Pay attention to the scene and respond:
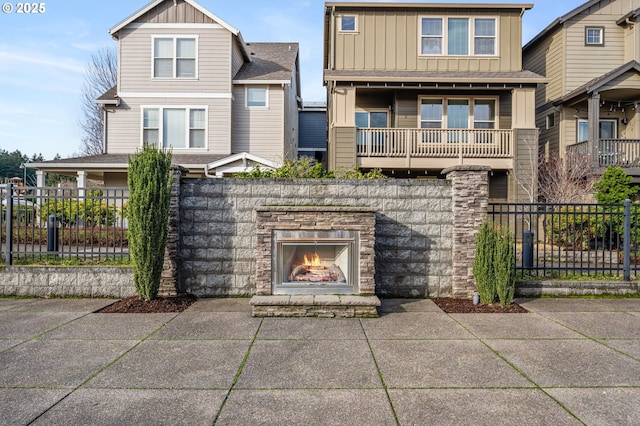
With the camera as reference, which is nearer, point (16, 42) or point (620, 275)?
point (620, 275)

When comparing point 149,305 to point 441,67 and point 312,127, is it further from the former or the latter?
point 312,127

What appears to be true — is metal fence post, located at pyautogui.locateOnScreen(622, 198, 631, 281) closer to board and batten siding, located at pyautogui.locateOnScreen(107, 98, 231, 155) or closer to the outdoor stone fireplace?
the outdoor stone fireplace

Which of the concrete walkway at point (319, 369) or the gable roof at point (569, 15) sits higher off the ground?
the gable roof at point (569, 15)

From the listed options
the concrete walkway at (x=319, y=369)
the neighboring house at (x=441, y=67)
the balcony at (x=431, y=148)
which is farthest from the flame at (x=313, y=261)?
the neighboring house at (x=441, y=67)

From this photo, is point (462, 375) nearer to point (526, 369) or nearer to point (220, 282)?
point (526, 369)

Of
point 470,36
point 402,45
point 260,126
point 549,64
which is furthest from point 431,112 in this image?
point 260,126

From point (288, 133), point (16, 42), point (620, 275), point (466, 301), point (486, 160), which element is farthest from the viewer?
point (288, 133)

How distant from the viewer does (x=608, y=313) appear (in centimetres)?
600

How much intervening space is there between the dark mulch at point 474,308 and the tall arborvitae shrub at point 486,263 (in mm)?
160

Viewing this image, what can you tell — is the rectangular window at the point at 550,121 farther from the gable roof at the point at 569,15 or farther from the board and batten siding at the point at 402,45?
the gable roof at the point at 569,15

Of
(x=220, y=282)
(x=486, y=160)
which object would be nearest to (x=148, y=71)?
(x=220, y=282)

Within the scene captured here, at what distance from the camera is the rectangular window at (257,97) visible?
16.7m

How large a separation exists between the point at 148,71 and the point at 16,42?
5.36m

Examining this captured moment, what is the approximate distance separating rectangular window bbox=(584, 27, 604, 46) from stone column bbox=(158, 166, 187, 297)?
58.0 feet
